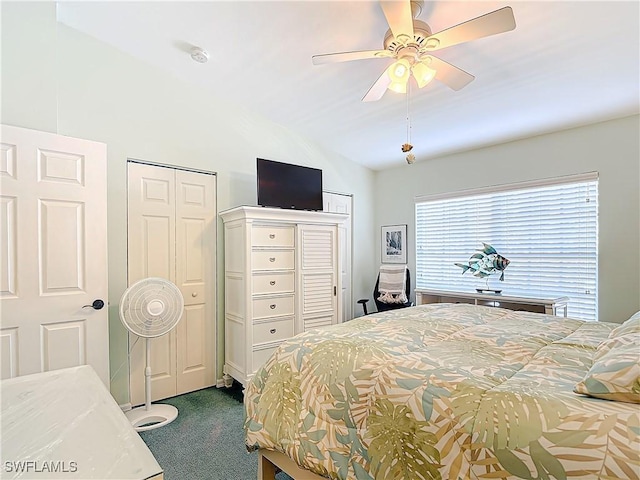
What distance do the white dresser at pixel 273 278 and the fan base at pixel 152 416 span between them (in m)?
0.61

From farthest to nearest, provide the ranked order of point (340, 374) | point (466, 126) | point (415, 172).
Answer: point (415, 172) → point (466, 126) → point (340, 374)

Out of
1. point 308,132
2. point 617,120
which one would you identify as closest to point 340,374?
point 308,132

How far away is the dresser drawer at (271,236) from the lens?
10.2 ft

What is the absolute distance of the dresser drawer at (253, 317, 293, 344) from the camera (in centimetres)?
311

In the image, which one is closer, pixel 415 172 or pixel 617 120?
pixel 617 120

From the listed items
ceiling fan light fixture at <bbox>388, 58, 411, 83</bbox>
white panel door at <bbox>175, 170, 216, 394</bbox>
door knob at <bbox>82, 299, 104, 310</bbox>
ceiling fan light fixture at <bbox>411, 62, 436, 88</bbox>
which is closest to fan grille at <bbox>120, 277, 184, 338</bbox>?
door knob at <bbox>82, 299, 104, 310</bbox>

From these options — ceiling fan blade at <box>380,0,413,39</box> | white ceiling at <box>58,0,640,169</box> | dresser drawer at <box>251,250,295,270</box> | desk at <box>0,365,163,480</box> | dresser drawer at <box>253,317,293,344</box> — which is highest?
white ceiling at <box>58,0,640,169</box>

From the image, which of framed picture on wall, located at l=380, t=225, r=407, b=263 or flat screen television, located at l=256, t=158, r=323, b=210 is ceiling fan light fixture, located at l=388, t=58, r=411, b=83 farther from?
framed picture on wall, located at l=380, t=225, r=407, b=263

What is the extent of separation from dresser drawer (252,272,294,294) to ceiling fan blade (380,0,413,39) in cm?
212

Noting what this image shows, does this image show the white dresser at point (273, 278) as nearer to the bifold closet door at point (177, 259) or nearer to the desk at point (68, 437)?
the bifold closet door at point (177, 259)

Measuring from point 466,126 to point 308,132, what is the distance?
1662mm

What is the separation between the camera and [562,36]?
2195mm

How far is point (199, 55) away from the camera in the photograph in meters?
2.76

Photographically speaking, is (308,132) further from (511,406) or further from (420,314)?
(511,406)
